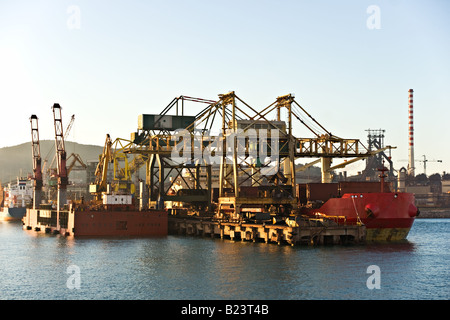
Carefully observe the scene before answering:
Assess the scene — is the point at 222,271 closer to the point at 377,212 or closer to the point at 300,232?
the point at 300,232

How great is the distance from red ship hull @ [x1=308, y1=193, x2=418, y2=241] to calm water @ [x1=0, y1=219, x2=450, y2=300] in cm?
252

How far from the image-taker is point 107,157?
8525 centimetres

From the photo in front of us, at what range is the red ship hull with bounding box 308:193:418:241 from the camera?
59.1m

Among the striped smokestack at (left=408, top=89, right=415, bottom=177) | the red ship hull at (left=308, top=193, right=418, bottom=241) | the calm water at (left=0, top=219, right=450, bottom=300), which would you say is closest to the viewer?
the calm water at (left=0, top=219, right=450, bottom=300)

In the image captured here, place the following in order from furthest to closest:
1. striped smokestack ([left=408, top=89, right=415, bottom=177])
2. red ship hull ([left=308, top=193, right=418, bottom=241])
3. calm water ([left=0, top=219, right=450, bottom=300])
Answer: striped smokestack ([left=408, top=89, right=415, bottom=177]), red ship hull ([left=308, top=193, right=418, bottom=241]), calm water ([left=0, top=219, right=450, bottom=300])

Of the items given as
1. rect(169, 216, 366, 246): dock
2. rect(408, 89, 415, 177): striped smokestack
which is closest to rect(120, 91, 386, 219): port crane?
rect(169, 216, 366, 246): dock

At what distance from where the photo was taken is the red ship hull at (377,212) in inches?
2328

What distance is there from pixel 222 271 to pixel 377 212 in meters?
22.6

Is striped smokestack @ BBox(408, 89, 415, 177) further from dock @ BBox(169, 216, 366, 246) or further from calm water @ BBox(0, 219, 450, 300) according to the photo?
dock @ BBox(169, 216, 366, 246)

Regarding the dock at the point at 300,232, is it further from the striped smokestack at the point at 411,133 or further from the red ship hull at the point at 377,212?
the striped smokestack at the point at 411,133

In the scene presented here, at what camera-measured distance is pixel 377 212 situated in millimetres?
58938

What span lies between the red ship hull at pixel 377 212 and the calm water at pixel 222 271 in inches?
99.2

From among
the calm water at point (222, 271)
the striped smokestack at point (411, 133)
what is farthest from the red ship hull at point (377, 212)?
the striped smokestack at point (411, 133)

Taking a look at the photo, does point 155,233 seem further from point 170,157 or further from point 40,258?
point 40,258
